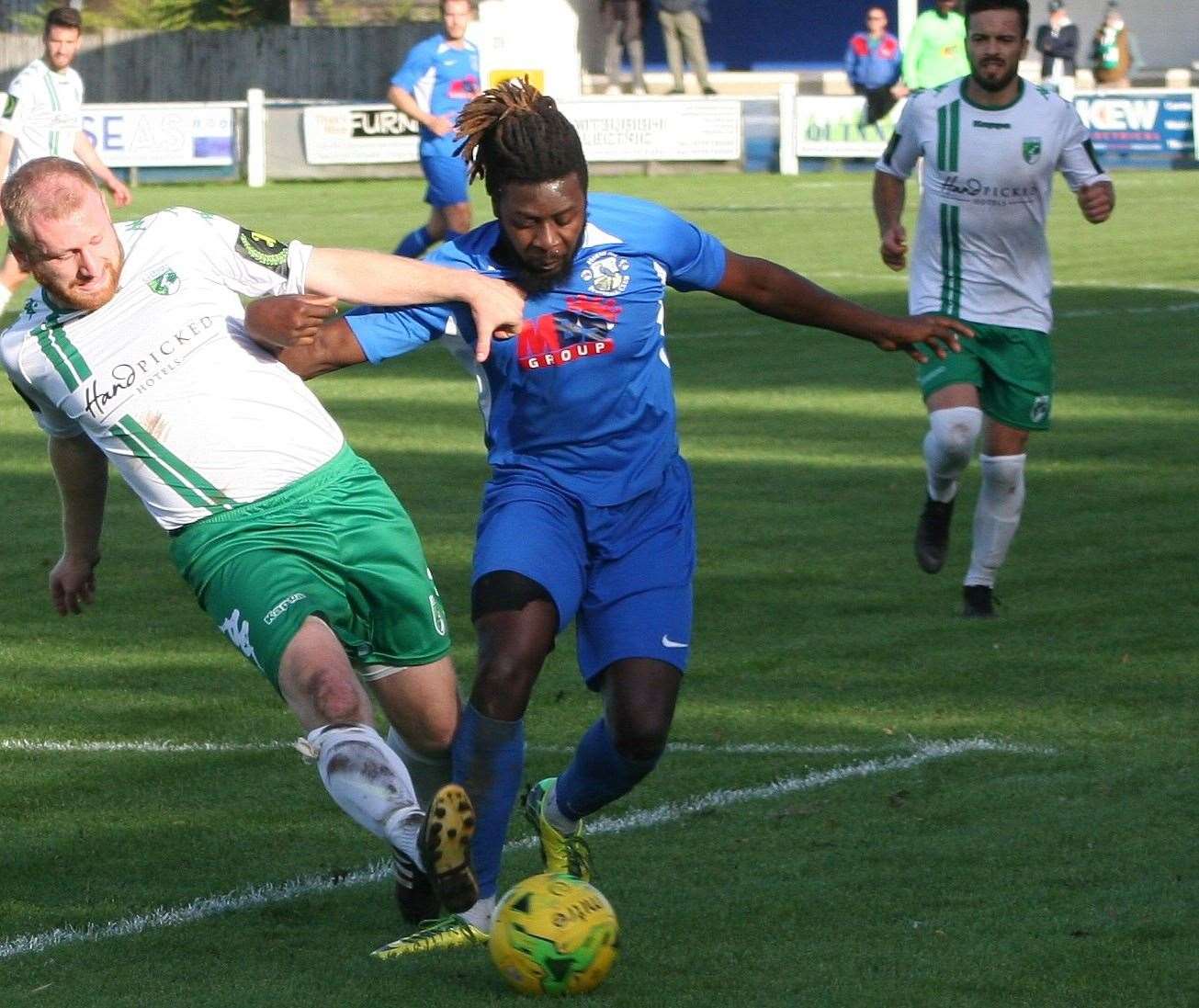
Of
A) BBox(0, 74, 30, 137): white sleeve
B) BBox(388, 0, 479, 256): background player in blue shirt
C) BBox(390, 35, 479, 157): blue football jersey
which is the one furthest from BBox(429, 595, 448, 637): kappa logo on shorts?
BBox(390, 35, 479, 157): blue football jersey

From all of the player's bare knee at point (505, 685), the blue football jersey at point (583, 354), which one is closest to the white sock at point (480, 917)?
the player's bare knee at point (505, 685)

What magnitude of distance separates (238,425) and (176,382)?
17cm

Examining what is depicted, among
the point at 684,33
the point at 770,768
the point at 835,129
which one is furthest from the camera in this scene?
the point at 684,33

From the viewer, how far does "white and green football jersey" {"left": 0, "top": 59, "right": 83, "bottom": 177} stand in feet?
56.5

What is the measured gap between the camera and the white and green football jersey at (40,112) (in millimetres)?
17234

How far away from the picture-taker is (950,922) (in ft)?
17.0

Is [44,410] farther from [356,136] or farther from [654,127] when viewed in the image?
[356,136]

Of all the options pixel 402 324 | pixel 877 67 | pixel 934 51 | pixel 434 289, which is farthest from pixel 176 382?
pixel 877 67

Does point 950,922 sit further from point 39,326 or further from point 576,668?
point 576,668

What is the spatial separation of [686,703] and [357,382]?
321 inches

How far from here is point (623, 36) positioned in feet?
146

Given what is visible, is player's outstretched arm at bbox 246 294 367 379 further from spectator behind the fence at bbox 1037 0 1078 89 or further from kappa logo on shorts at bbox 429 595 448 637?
spectator behind the fence at bbox 1037 0 1078 89

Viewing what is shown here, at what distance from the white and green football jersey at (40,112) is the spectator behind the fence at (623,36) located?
2569 cm

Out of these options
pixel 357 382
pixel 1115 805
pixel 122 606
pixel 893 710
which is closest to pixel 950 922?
pixel 1115 805
